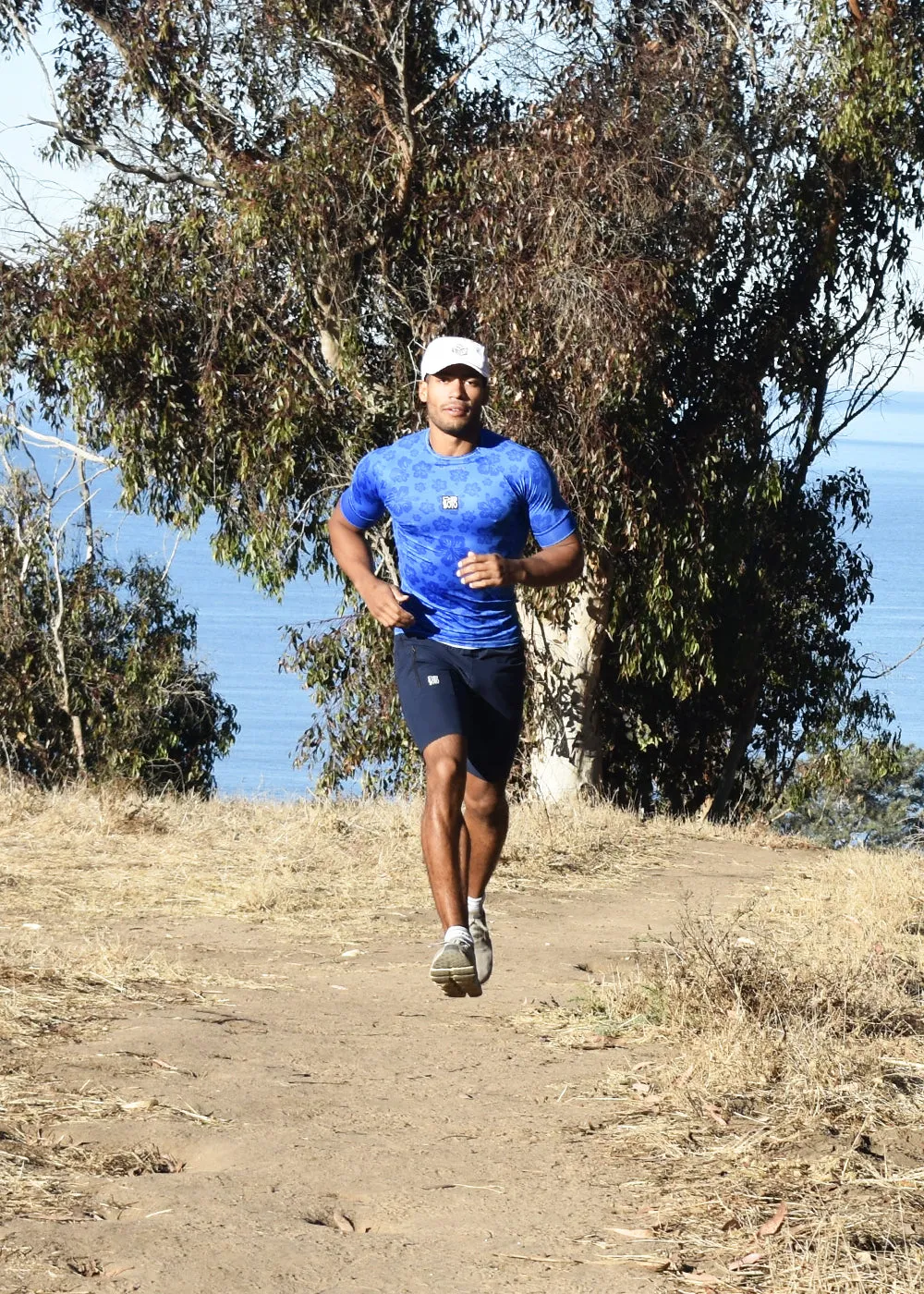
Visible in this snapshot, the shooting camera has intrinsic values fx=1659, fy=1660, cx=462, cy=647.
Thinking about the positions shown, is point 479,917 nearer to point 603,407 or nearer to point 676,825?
point 676,825

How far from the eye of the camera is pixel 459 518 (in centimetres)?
582

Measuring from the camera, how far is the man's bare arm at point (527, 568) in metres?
5.55

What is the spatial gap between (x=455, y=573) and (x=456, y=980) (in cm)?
142

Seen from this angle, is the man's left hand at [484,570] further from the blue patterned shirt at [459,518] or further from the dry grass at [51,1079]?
the dry grass at [51,1079]

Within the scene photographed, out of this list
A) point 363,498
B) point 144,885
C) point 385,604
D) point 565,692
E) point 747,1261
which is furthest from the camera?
point 565,692

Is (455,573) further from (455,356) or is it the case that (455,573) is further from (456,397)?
(455,356)

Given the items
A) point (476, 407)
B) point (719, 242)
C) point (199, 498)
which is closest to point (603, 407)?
point (719, 242)

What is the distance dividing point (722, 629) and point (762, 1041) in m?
12.8

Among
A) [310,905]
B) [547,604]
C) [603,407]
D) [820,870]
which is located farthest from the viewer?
[547,604]

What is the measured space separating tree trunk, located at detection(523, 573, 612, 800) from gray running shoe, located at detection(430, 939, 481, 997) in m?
9.15

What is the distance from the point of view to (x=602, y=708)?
17.6m

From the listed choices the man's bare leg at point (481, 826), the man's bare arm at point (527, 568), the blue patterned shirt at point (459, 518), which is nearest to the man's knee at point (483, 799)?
the man's bare leg at point (481, 826)

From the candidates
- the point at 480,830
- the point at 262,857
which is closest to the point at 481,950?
the point at 480,830

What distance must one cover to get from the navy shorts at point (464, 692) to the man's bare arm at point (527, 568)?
0.32 m
